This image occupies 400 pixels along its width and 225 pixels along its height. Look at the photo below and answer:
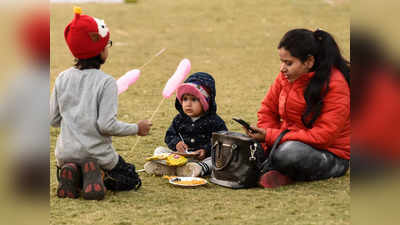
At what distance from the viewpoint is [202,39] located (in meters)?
9.70

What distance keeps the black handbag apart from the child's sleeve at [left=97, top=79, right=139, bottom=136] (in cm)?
59

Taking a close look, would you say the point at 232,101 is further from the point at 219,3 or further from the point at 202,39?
the point at 219,3

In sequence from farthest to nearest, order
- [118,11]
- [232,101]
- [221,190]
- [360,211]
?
[118,11]
[232,101]
[221,190]
[360,211]

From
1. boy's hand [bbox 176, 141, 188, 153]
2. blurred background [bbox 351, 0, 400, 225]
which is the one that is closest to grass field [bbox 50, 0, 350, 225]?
boy's hand [bbox 176, 141, 188, 153]

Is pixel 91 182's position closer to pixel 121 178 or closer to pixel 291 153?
pixel 121 178

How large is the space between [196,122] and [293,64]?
0.88m

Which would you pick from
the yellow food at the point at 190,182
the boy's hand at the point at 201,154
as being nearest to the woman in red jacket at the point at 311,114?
the yellow food at the point at 190,182

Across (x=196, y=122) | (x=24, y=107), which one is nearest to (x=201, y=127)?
(x=196, y=122)

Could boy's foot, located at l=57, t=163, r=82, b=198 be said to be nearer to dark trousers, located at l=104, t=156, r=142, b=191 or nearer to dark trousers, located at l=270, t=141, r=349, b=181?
dark trousers, located at l=104, t=156, r=142, b=191

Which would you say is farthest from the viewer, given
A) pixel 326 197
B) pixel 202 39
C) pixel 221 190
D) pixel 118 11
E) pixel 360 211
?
pixel 118 11

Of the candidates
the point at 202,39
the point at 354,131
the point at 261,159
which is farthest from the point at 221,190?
the point at 202,39

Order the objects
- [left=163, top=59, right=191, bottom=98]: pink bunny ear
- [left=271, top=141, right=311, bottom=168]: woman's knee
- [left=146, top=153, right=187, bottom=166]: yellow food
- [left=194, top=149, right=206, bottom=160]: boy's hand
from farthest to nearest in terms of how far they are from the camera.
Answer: [left=163, top=59, right=191, bottom=98]: pink bunny ear < [left=194, top=149, right=206, bottom=160]: boy's hand < [left=146, top=153, right=187, bottom=166]: yellow food < [left=271, top=141, right=311, bottom=168]: woman's knee

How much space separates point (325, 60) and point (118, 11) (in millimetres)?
8734

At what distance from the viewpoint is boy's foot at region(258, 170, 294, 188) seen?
3.38m
